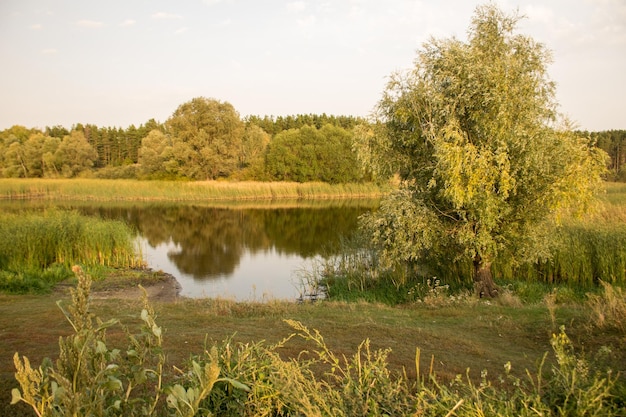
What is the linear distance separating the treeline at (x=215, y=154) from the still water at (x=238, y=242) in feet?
46.1

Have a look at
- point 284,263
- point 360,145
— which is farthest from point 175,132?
point 360,145

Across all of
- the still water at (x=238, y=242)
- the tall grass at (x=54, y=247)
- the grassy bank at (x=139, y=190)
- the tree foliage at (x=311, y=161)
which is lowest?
the still water at (x=238, y=242)

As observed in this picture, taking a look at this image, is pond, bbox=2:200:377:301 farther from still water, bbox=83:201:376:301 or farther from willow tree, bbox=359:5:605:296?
willow tree, bbox=359:5:605:296

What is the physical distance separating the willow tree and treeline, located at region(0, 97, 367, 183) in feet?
135

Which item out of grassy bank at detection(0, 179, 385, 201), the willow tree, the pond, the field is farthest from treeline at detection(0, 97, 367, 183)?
the field

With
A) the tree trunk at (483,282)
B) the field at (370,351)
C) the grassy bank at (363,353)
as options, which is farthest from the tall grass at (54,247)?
the tree trunk at (483,282)

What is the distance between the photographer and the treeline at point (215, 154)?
58062 mm

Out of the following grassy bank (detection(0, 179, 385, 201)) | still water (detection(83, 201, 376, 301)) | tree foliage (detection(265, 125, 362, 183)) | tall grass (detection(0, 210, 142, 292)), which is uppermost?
tree foliage (detection(265, 125, 362, 183))

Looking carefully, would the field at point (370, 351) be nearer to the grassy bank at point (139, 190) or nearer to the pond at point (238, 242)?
the pond at point (238, 242)

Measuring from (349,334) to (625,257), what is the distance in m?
10.2

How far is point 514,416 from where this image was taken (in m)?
2.76

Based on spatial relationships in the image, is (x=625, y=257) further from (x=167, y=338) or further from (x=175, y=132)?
(x=175, y=132)

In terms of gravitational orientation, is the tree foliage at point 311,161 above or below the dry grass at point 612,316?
above

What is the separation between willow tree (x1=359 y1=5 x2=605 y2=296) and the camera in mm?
11438
